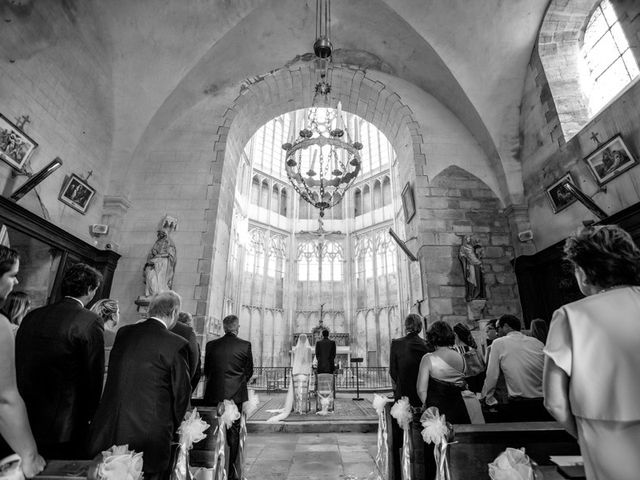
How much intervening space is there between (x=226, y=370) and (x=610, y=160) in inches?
230

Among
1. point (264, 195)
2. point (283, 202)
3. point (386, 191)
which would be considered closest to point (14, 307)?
point (264, 195)

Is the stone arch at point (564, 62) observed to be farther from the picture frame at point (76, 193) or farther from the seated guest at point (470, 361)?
the picture frame at point (76, 193)

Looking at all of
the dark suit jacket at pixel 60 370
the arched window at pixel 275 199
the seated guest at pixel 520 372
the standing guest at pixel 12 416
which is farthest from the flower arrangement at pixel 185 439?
the arched window at pixel 275 199

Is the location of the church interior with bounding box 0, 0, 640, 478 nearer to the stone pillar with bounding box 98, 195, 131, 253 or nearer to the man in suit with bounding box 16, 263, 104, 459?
the stone pillar with bounding box 98, 195, 131, 253

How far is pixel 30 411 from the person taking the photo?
1696mm

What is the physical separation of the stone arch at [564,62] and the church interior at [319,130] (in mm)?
29

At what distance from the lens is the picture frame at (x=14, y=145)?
456 centimetres

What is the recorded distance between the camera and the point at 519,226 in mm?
6844

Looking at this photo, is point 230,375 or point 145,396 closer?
point 145,396

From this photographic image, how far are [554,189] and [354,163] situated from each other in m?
3.61

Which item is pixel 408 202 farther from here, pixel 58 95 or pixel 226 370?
pixel 58 95

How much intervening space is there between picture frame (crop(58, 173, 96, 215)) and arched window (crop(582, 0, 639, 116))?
9149 mm

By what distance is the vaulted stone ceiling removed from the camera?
6.59 m

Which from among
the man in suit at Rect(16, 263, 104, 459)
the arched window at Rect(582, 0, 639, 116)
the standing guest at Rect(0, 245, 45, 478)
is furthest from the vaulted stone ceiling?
the standing guest at Rect(0, 245, 45, 478)
